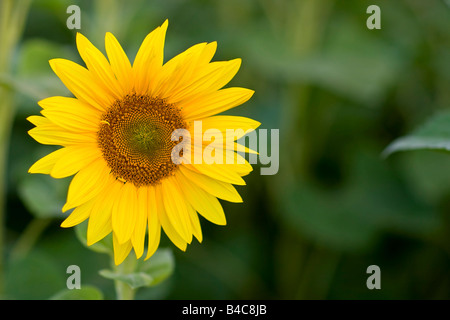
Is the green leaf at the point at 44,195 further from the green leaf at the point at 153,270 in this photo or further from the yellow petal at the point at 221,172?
the yellow petal at the point at 221,172

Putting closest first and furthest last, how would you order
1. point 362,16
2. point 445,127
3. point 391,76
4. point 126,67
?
point 126,67 → point 445,127 → point 391,76 → point 362,16

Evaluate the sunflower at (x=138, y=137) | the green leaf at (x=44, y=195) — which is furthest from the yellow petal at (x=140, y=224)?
the green leaf at (x=44, y=195)

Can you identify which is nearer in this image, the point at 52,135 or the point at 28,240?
the point at 52,135

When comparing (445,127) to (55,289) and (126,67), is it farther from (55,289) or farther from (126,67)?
(55,289)

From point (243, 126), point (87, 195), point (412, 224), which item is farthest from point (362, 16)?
point (87, 195)

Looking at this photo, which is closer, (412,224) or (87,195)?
(87,195)

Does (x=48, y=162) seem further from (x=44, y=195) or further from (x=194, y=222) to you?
(x=44, y=195)

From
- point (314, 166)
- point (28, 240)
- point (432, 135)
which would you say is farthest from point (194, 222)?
point (314, 166)
